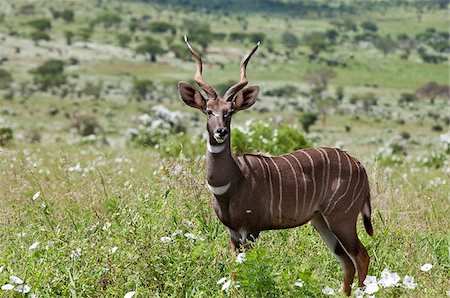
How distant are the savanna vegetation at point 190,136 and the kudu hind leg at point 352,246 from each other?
0.25m

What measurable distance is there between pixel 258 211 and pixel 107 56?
73.0 metres

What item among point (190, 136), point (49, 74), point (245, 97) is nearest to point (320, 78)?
point (49, 74)

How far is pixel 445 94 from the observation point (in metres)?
64.9

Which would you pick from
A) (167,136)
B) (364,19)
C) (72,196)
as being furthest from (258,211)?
(364,19)

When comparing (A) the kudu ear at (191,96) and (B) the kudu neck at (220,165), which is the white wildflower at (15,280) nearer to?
(B) the kudu neck at (220,165)

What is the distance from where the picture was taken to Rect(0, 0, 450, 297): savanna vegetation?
5383 mm

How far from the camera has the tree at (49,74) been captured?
57188 millimetres

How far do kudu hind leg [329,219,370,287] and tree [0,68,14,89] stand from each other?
51.3 meters

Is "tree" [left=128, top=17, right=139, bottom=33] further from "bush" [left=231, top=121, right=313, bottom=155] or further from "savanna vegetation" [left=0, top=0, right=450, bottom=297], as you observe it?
"bush" [left=231, top=121, right=313, bottom=155]

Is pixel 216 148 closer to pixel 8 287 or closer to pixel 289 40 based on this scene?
pixel 8 287

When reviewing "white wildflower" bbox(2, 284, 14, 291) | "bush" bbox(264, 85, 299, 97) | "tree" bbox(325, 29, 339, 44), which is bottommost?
"tree" bbox(325, 29, 339, 44)

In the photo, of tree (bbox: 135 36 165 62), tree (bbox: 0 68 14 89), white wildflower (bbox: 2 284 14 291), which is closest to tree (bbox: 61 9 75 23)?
tree (bbox: 135 36 165 62)

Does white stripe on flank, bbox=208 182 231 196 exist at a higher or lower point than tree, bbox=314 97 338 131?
higher

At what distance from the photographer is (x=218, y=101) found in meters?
5.53
